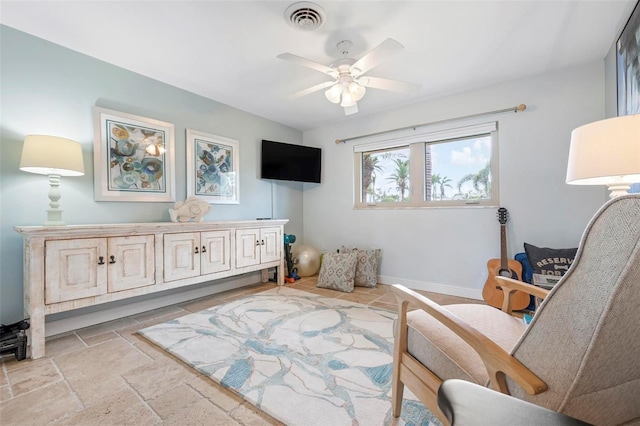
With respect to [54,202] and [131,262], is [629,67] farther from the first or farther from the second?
[54,202]

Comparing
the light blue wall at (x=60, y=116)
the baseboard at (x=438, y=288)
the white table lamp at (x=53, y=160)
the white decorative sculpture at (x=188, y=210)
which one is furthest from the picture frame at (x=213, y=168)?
the baseboard at (x=438, y=288)

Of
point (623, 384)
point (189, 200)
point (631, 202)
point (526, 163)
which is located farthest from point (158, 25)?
point (526, 163)

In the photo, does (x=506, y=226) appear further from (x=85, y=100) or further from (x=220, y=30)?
(x=85, y=100)

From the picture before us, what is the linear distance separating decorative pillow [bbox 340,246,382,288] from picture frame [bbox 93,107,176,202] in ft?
7.72

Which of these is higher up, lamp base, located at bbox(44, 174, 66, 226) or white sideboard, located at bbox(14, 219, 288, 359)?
lamp base, located at bbox(44, 174, 66, 226)

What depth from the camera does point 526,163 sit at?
282cm

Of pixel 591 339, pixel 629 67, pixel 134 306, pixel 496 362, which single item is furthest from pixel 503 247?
pixel 134 306

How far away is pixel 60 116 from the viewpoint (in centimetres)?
229

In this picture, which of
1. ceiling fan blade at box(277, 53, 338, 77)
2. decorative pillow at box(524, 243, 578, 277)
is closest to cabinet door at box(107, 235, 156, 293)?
ceiling fan blade at box(277, 53, 338, 77)

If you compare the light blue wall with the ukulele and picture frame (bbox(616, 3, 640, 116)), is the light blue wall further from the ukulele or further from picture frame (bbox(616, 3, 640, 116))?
picture frame (bbox(616, 3, 640, 116))

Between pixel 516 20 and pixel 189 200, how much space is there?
10.3ft

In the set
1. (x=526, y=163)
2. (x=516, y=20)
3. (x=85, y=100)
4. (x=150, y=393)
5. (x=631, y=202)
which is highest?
(x=516, y=20)

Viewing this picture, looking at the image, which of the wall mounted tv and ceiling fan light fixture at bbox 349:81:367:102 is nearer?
ceiling fan light fixture at bbox 349:81:367:102

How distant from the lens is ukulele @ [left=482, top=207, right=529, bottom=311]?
2.58 m
